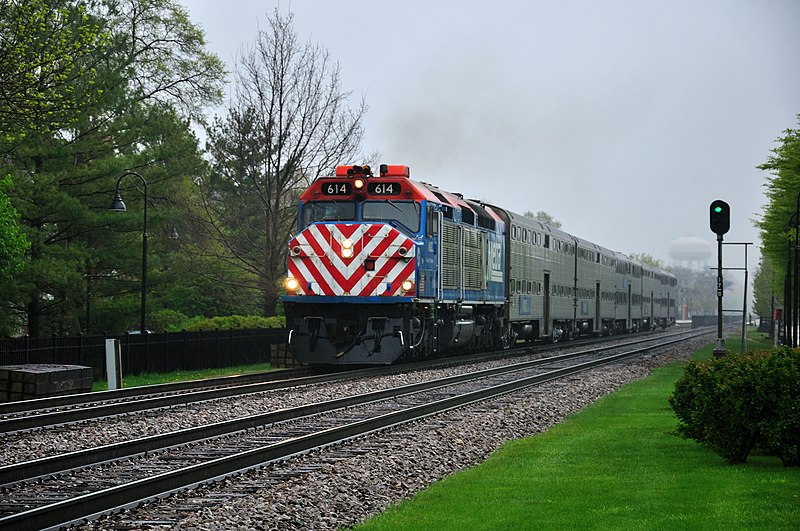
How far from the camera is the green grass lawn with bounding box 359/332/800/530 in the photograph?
902cm

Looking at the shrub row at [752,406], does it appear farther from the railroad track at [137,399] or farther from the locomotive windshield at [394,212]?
the locomotive windshield at [394,212]

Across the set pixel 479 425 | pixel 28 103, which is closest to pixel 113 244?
pixel 28 103

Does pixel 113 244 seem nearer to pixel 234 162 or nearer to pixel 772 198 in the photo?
pixel 234 162

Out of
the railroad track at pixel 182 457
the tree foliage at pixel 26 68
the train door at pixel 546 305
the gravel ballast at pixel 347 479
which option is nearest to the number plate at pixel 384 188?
the railroad track at pixel 182 457

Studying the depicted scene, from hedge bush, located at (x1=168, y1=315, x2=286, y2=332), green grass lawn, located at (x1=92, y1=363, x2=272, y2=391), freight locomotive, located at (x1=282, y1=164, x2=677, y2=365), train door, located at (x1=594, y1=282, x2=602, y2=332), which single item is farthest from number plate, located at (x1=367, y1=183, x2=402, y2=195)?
train door, located at (x1=594, y1=282, x2=602, y2=332)

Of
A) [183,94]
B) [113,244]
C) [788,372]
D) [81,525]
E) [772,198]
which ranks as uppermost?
[183,94]

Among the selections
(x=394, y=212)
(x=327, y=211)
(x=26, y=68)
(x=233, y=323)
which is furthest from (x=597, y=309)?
(x=26, y=68)

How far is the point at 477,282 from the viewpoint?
103ft

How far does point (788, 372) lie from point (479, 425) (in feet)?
19.6

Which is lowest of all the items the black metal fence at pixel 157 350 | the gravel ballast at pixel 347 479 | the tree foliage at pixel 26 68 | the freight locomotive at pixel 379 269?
the gravel ballast at pixel 347 479

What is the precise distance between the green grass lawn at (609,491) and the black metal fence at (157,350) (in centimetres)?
1311

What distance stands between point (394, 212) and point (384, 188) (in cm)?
67

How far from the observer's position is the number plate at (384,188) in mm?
25859

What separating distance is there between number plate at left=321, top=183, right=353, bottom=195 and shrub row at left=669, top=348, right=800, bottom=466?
14805mm
